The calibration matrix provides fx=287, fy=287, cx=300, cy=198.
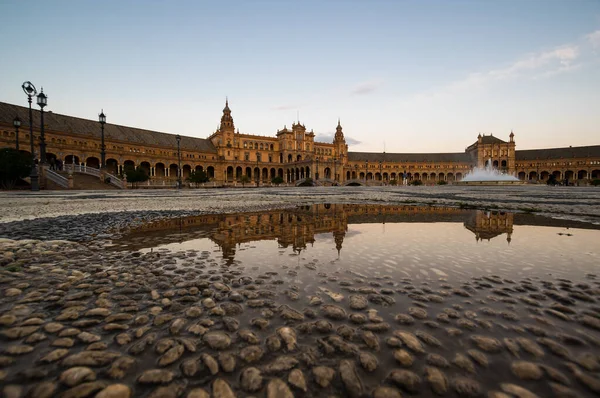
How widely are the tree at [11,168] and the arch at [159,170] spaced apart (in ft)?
123

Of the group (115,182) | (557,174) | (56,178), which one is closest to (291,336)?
(56,178)

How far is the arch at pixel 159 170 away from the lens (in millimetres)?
62625

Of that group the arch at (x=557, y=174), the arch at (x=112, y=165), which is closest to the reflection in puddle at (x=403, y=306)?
the arch at (x=112, y=165)

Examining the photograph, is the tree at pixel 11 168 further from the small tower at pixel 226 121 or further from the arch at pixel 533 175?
the arch at pixel 533 175

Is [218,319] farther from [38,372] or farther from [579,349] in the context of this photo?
[579,349]

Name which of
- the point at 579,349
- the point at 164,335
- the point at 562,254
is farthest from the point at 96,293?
the point at 562,254

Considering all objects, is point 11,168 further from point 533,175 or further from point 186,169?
point 533,175

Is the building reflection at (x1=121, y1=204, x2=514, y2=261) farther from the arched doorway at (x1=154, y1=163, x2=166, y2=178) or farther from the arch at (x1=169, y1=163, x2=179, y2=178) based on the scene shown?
the arch at (x1=169, y1=163, x2=179, y2=178)

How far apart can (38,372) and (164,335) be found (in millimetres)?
531

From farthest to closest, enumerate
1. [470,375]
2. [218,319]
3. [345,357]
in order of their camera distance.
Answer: [218,319] < [345,357] < [470,375]

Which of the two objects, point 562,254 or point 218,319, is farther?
point 562,254

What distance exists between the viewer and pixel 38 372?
4.23 feet

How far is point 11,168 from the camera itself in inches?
947

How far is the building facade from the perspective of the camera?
4853 cm
